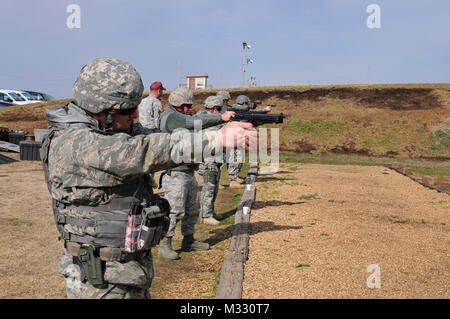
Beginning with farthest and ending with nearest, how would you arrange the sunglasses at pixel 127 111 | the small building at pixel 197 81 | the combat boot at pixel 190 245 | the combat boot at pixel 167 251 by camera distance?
the small building at pixel 197 81 < the combat boot at pixel 190 245 < the combat boot at pixel 167 251 < the sunglasses at pixel 127 111

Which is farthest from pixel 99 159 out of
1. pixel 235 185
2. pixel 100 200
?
pixel 235 185

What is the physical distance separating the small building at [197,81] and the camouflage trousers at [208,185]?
1517 inches

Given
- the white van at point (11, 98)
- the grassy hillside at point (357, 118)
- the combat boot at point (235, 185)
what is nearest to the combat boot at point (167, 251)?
the combat boot at point (235, 185)

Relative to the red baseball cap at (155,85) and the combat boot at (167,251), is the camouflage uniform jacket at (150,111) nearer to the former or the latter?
the red baseball cap at (155,85)

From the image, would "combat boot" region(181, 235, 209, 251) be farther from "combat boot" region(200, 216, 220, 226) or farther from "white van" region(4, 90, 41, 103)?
"white van" region(4, 90, 41, 103)

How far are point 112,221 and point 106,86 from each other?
35.7 inches

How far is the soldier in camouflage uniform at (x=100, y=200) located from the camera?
271 centimetres

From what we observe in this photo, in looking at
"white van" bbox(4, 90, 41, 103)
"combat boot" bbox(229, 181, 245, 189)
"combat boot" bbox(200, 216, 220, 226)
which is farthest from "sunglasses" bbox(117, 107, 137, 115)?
"white van" bbox(4, 90, 41, 103)

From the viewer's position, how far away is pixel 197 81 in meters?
46.9

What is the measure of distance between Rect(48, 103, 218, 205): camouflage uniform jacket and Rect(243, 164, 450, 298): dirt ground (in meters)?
2.90

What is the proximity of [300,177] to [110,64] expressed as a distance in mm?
12713

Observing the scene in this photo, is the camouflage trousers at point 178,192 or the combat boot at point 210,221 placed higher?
the camouflage trousers at point 178,192
